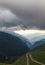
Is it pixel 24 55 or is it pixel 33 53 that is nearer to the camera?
pixel 24 55

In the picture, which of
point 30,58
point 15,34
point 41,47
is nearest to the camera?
point 15,34

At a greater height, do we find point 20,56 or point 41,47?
point 41,47

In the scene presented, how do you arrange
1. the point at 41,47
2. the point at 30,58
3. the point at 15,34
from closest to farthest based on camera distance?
1. the point at 15,34
2. the point at 30,58
3. the point at 41,47

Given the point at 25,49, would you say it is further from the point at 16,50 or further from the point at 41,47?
the point at 41,47

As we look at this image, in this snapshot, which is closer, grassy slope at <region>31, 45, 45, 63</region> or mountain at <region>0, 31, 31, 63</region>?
mountain at <region>0, 31, 31, 63</region>

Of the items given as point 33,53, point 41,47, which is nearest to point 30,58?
point 33,53
